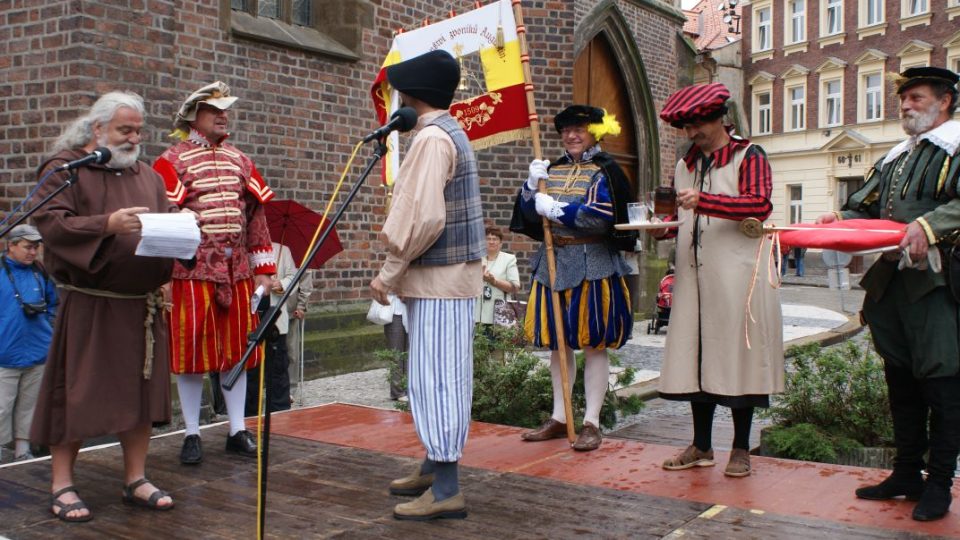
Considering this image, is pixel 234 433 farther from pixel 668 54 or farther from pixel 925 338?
pixel 668 54

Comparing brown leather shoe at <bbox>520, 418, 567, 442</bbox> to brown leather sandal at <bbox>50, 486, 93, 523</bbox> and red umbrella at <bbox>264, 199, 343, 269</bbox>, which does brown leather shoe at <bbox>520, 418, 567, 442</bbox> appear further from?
brown leather sandal at <bbox>50, 486, 93, 523</bbox>

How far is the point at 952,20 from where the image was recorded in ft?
106

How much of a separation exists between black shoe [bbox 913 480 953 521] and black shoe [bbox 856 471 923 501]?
0.25 meters

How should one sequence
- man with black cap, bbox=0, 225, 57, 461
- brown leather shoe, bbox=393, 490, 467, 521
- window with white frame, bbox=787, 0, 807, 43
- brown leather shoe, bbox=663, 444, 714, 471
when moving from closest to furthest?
brown leather shoe, bbox=393, 490, 467, 521 → brown leather shoe, bbox=663, 444, 714, 471 → man with black cap, bbox=0, 225, 57, 461 → window with white frame, bbox=787, 0, 807, 43

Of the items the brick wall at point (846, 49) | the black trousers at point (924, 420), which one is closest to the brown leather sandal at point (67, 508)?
the black trousers at point (924, 420)

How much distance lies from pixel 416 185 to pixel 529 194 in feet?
5.57

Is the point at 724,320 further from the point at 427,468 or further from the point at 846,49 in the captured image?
the point at 846,49

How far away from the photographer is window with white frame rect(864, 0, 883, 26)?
35.1 meters

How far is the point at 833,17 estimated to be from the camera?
121ft

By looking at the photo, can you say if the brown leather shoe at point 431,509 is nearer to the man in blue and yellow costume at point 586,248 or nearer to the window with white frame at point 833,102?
the man in blue and yellow costume at point 586,248

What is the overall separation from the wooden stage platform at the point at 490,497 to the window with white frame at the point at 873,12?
3436 cm

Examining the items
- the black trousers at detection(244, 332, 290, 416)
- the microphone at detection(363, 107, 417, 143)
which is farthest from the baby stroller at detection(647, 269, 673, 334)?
the microphone at detection(363, 107, 417, 143)

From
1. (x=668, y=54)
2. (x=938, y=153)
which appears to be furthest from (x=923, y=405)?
(x=668, y=54)

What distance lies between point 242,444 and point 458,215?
2169mm
